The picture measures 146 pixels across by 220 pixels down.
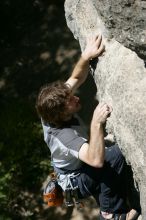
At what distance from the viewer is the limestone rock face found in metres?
3.23

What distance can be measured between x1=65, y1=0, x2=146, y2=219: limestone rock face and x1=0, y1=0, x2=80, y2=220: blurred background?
3.12 m

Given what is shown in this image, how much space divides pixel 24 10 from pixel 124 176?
574cm

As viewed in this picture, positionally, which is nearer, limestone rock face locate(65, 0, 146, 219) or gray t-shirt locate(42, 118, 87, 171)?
limestone rock face locate(65, 0, 146, 219)

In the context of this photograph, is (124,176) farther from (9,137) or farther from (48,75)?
(48,75)

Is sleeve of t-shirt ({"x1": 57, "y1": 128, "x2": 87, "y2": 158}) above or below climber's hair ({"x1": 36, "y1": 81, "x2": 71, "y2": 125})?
below

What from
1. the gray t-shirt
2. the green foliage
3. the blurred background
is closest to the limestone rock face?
the gray t-shirt

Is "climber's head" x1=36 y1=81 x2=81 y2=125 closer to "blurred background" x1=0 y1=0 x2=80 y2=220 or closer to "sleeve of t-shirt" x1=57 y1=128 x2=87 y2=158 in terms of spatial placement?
"sleeve of t-shirt" x1=57 y1=128 x2=87 y2=158

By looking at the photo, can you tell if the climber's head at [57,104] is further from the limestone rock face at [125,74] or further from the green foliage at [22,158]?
the green foliage at [22,158]

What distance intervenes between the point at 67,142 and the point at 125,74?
68cm

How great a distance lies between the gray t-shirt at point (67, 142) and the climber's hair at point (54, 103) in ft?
0.31

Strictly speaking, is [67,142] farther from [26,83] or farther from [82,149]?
[26,83]

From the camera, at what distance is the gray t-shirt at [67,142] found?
4.05 metres

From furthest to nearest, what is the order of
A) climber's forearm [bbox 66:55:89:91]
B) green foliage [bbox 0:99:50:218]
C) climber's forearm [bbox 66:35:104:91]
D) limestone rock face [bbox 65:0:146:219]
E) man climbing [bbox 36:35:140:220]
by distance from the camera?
green foliage [bbox 0:99:50:218] → climber's forearm [bbox 66:55:89:91] → climber's forearm [bbox 66:35:104:91] → man climbing [bbox 36:35:140:220] → limestone rock face [bbox 65:0:146:219]

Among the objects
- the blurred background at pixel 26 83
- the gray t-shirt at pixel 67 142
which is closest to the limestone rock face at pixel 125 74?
the gray t-shirt at pixel 67 142
